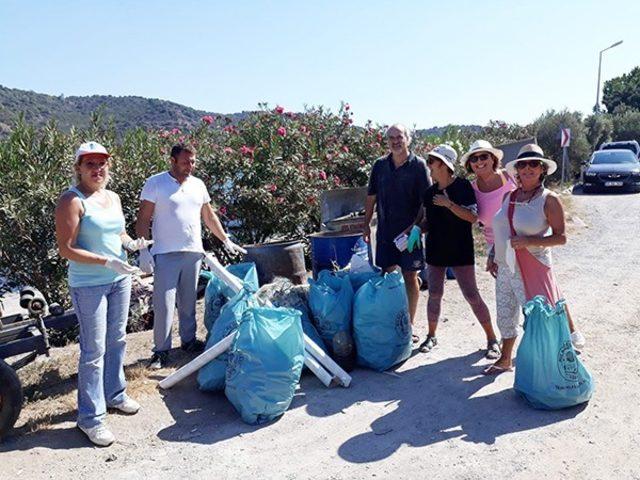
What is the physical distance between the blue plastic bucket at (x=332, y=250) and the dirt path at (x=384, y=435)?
1682mm

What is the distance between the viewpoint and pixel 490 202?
4.33m

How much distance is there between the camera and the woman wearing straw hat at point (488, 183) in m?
4.28

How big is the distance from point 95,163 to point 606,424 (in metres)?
3.34

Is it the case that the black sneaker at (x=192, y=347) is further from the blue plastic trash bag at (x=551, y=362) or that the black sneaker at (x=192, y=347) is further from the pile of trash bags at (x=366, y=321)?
the blue plastic trash bag at (x=551, y=362)

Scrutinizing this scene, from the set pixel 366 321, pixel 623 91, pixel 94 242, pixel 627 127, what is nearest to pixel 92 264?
pixel 94 242

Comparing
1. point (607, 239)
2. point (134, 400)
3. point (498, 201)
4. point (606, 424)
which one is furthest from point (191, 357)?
point (607, 239)

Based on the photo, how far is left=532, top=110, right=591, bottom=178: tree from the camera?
21.3 meters

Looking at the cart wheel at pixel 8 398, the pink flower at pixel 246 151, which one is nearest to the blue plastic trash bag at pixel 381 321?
the cart wheel at pixel 8 398

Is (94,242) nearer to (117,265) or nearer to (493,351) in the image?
(117,265)

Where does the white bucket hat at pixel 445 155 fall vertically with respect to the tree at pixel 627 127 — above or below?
below

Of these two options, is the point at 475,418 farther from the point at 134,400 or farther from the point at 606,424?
the point at 134,400

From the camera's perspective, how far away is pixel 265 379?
12.0 feet

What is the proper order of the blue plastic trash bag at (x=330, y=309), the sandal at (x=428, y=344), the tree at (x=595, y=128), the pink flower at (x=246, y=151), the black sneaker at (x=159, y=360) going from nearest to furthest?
the blue plastic trash bag at (x=330, y=309) → the black sneaker at (x=159, y=360) → the sandal at (x=428, y=344) → the pink flower at (x=246, y=151) → the tree at (x=595, y=128)

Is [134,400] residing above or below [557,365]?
below
